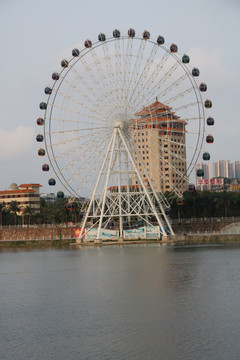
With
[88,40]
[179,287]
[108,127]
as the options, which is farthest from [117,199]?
[179,287]

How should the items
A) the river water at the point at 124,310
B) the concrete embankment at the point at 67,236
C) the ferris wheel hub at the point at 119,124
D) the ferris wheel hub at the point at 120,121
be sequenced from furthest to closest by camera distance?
the concrete embankment at the point at 67,236
the ferris wheel hub at the point at 119,124
the ferris wheel hub at the point at 120,121
the river water at the point at 124,310

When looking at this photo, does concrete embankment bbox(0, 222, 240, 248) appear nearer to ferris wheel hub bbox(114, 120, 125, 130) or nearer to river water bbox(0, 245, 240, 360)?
ferris wheel hub bbox(114, 120, 125, 130)

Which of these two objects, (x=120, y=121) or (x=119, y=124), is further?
(x=119, y=124)

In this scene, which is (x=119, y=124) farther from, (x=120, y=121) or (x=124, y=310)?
(x=124, y=310)

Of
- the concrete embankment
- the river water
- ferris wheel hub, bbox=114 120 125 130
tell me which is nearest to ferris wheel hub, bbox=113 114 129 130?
ferris wheel hub, bbox=114 120 125 130

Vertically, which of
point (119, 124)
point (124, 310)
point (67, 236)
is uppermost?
point (119, 124)

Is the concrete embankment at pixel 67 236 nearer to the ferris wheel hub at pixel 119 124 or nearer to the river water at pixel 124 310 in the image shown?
the ferris wheel hub at pixel 119 124

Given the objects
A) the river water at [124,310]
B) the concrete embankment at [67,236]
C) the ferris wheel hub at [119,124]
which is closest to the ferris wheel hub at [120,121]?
the ferris wheel hub at [119,124]

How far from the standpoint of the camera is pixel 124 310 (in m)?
Answer: 44.6

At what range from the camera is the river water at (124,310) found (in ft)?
111

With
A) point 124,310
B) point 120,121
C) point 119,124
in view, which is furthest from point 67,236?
point 124,310

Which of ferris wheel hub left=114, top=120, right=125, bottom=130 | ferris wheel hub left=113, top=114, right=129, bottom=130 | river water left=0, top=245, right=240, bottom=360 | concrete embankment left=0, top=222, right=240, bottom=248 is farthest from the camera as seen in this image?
concrete embankment left=0, top=222, right=240, bottom=248

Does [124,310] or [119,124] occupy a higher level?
[119,124]

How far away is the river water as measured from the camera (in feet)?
111
